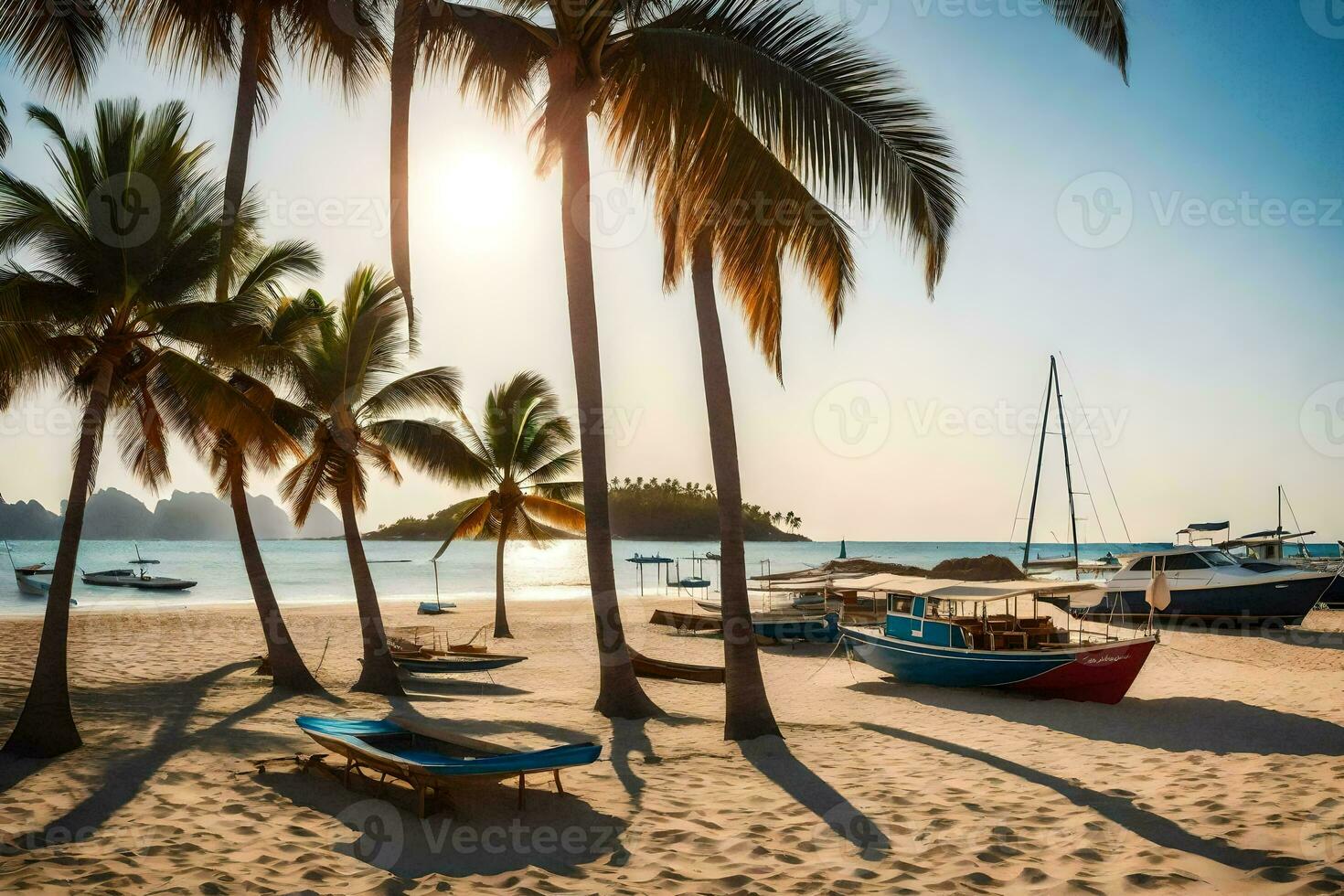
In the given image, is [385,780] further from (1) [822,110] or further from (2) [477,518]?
(2) [477,518]

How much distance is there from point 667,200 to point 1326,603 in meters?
34.3

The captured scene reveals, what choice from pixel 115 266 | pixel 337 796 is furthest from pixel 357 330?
pixel 337 796

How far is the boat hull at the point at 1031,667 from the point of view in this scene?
44.0 ft

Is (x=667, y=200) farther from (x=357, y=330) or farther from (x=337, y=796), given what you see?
(x=357, y=330)

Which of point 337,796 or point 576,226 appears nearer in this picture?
point 337,796

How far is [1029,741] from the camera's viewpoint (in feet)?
35.5

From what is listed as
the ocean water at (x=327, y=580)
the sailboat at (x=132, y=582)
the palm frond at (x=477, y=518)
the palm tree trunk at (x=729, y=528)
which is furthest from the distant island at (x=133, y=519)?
the palm tree trunk at (x=729, y=528)

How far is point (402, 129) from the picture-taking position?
9.30m

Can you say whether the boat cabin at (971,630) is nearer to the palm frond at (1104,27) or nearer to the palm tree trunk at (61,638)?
→ the palm frond at (1104,27)

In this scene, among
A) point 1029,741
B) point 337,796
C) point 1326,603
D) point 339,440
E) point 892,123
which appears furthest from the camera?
point 1326,603

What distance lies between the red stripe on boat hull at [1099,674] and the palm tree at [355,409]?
Answer: 11.6 m

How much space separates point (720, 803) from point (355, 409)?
38.0 ft

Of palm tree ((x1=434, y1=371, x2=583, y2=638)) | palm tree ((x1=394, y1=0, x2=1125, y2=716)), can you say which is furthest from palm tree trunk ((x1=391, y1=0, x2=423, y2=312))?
palm tree ((x1=434, y1=371, x2=583, y2=638))

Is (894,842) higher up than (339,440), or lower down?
lower down
